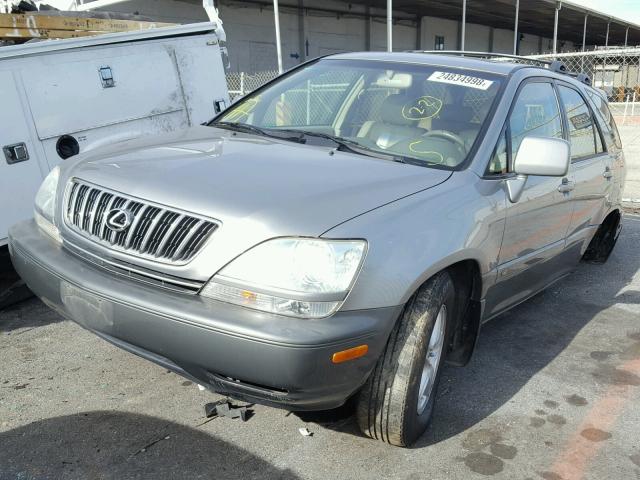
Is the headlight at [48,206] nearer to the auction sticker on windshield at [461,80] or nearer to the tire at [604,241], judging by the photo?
the auction sticker on windshield at [461,80]

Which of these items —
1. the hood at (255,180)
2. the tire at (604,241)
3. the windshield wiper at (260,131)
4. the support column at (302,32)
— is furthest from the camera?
the support column at (302,32)

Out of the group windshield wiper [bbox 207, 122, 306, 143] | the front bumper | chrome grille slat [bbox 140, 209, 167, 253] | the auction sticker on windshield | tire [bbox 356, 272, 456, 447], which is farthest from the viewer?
the auction sticker on windshield

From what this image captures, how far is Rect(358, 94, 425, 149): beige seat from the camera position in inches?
128

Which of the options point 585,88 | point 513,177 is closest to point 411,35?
point 585,88

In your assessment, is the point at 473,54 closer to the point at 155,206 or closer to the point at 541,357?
the point at 541,357

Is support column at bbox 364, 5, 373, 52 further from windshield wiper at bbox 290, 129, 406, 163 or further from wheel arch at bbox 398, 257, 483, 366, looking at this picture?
wheel arch at bbox 398, 257, 483, 366

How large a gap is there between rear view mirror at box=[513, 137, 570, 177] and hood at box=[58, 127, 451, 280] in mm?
483

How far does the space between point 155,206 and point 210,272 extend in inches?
15.2

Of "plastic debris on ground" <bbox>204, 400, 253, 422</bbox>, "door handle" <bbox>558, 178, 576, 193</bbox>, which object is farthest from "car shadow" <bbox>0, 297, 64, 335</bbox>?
"door handle" <bbox>558, 178, 576, 193</bbox>

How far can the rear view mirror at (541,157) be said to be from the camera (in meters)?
3.08

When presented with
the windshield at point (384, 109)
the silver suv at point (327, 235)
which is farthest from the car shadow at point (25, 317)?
the windshield at point (384, 109)

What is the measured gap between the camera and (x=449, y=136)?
10.5 feet

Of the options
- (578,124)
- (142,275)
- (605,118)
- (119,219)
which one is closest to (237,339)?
(142,275)

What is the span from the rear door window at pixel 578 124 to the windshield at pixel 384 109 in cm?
96
